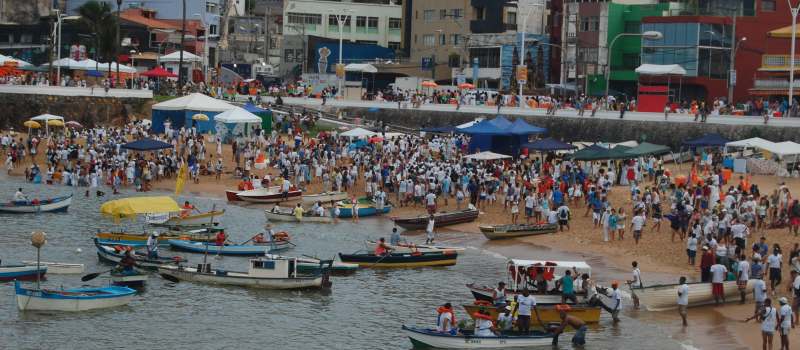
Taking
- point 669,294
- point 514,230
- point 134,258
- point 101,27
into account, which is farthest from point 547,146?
point 101,27

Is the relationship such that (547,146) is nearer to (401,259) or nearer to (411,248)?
(411,248)

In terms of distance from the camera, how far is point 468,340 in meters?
34.7

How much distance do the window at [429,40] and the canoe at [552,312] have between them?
7638 cm

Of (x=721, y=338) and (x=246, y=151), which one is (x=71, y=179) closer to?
(x=246, y=151)

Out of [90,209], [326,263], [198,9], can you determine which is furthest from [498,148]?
[198,9]

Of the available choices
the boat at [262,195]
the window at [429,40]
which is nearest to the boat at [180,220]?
the boat at [262,195]

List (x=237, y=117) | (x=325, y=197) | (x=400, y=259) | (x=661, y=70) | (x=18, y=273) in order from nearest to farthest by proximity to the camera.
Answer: (x=18, y=273) → (x=400, y=259) → (x=325, y=197) → (x=237, y=117) → (x=661, y=70)

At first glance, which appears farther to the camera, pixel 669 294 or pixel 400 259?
pixel 400 259

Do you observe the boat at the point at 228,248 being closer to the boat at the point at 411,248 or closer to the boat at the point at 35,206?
the boat at the point at 411,248

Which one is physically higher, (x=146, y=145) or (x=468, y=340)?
(x=146, y=145)

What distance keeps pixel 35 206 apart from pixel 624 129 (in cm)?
3461

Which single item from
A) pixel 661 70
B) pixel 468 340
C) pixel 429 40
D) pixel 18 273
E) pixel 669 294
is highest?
pixel 429 40

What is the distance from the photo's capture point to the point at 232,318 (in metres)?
39.6

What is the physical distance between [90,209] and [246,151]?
1216cm
